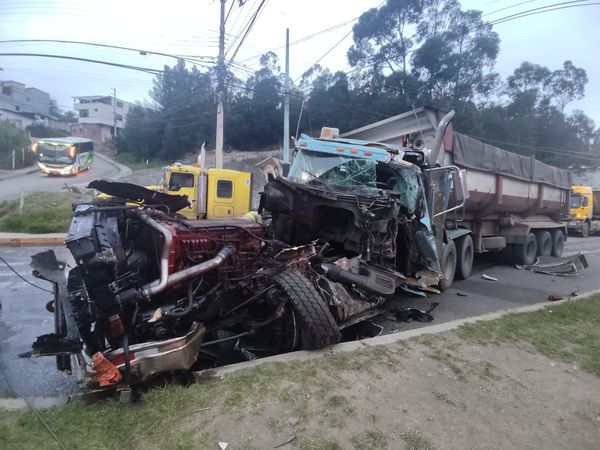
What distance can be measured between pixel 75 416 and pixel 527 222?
12467mm

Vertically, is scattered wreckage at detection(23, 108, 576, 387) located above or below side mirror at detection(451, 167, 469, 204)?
below

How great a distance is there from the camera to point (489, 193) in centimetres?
991

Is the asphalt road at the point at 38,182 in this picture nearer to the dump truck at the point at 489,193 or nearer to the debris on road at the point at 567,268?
the dump truck at the point at 489,193

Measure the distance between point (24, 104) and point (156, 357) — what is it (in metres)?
80.9

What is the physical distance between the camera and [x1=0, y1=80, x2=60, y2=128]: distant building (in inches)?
2312

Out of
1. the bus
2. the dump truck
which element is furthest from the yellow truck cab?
the bus

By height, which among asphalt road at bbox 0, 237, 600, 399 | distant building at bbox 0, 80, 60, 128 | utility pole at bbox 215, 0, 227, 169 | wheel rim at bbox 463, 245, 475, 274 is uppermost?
distant building at bbox 0, 80, 60, 128

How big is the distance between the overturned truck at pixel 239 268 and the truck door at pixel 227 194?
540cm

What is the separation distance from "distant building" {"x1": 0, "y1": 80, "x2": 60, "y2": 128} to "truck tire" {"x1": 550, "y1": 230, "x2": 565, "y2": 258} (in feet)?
202

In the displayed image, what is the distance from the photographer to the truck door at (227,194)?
11.8 meters

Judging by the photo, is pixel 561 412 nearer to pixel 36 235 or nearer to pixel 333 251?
pixel 333 251

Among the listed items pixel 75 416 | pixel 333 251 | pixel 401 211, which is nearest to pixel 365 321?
pixel 333 251

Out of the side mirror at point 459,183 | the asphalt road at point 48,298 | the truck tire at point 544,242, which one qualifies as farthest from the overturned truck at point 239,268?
the truck tire at point 544,242

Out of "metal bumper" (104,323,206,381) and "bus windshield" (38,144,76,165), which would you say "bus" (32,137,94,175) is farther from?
"metal bumper" (104,323,206,381)
